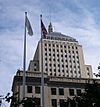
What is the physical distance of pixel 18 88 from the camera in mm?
73688

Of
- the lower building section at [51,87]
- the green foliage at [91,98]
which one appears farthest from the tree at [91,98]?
the lower building section at [51,87]

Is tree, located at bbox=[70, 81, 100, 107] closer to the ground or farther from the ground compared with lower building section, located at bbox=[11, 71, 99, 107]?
closer to the ground

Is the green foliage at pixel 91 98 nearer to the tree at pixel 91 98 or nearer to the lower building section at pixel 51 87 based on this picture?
the tree at pixel 91 98

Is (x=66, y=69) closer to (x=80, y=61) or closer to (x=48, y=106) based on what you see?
(x=80, y=61)

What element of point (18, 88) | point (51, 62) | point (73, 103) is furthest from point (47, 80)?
point (51, 62)

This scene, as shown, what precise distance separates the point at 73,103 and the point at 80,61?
99.8m

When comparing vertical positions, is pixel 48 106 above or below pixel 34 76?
below

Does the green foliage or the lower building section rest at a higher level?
the lower building section

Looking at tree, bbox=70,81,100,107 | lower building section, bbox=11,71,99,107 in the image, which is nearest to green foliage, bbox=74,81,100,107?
tree, bbox=70,81,100,107

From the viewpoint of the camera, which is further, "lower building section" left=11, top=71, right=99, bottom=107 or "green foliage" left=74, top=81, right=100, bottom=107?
"lower building section" left=11, top=71, right=99, bottom=107

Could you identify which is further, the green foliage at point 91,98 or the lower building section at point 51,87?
the lower building section at point 51,87

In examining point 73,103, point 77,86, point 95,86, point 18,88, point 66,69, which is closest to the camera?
point 95,86

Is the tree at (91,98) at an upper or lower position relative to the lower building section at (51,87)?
lower

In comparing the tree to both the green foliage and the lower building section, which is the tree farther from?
the lower building section
